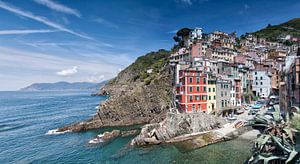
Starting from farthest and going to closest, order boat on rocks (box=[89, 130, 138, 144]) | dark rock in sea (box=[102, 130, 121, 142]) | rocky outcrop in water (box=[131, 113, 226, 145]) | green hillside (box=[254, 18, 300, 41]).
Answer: green hillside (box=[254, 18, 300, 41]), dark rock in sea (box=[102, 130, 121, 142]), boat on rocks (box=[89, 130, 138, 144]), rocky outcrop in water (box=[131, 113, 226, 145])

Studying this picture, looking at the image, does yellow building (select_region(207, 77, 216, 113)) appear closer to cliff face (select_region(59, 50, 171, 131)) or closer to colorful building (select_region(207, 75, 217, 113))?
colorful building (select_region(207, 75, 217, 113))

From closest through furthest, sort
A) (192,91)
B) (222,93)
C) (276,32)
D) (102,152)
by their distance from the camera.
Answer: (102,152) < (192,91) < (222,93) < (276,32)

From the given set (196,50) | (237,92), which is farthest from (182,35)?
(237,92)

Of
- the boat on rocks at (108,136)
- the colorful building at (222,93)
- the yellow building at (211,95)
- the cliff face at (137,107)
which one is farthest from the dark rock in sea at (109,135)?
the colorful building at (222,93)

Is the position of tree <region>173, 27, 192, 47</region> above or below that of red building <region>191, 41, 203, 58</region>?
above

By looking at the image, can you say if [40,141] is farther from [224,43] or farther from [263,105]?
[224,43]

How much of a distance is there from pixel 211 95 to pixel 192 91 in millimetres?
5925

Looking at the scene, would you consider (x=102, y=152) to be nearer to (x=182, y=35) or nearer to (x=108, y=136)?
(x=108, y=136)

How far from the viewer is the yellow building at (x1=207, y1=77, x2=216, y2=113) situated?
1962 inches

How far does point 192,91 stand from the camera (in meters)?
47.4

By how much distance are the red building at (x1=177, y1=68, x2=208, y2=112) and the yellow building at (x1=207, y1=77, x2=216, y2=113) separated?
1.01 m

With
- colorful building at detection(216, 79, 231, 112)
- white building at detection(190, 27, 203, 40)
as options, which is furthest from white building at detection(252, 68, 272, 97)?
white building at detection(190, 27, 203, 40)

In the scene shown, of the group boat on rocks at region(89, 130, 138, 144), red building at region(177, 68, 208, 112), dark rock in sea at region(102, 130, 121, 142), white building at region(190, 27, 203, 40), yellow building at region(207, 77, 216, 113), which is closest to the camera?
boat on rocks at region(89, 130, 138, 144)

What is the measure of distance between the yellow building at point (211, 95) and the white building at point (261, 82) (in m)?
26.0
